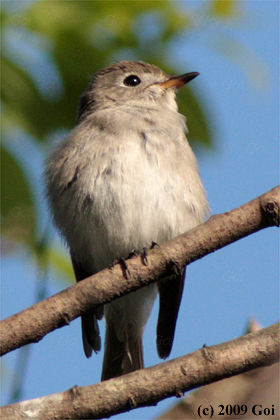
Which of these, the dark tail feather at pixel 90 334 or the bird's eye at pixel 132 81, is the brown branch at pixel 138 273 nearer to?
the dark tail feather at pixel 90 334

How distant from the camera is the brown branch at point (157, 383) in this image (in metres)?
2.96

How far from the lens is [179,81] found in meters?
4.72

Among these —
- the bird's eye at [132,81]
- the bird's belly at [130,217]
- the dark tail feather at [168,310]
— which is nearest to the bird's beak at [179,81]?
the bird's eye at [132,81]

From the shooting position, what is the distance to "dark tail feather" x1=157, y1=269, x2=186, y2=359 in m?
5.14

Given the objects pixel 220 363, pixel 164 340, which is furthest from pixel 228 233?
pixel 164 340

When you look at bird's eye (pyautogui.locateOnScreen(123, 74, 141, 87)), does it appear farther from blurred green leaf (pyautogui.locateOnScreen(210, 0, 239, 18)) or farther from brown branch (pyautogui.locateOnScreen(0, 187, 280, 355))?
brown branch (pyautogui.locateOnScreen(0, 187, 280, 355))

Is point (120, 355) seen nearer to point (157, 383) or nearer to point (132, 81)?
point (157, 383)

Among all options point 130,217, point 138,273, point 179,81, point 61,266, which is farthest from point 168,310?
point 179,81

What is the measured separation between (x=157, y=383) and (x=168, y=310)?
230 cm

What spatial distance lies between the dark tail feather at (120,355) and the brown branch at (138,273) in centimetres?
186

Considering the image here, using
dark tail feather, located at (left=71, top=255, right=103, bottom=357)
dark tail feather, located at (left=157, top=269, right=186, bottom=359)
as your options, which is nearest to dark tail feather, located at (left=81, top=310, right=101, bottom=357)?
dark tail feather, located at (left=71, top=255, right=103, bottom=357)

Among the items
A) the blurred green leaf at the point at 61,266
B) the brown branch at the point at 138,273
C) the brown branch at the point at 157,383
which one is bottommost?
the brown branch at the point at 157,383

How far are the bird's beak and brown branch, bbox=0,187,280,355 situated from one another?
1117mm

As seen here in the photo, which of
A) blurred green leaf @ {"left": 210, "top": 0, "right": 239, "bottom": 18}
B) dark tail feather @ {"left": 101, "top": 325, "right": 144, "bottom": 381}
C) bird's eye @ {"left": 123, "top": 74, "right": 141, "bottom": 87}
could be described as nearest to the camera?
blurred green leaf @ {"left": 210, "top": 0, "right": 239, "bottom": 18}
